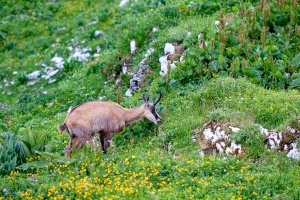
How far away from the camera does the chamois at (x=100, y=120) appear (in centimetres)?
1348

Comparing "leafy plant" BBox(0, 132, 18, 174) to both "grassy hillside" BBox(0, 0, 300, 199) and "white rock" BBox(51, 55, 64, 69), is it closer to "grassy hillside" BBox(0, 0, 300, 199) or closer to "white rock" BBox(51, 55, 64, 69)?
"grassy hillside" BBox(0, 0, 300, 199)

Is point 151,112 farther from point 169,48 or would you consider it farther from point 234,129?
point 169,48

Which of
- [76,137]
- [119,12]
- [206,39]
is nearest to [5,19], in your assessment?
[119,12]

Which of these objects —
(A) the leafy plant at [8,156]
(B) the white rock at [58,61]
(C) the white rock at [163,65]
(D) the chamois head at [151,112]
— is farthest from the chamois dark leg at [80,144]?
(B) the white rock at [58,61]

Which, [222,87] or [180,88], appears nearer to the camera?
[222,87]

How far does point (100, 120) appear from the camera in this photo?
548 inches

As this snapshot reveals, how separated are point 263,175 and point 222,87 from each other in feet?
13.1

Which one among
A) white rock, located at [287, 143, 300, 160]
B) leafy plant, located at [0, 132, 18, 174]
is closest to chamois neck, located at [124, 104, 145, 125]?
leafy plant, located at [0, 132, 18, 174]

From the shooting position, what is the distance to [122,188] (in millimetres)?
11258

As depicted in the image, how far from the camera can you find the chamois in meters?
13.5

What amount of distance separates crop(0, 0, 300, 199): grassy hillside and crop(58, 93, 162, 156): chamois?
0.99 ft

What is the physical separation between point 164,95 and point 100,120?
280cm

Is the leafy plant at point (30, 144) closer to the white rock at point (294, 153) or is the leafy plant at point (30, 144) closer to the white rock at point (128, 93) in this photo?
the white rock at point (128, 93)

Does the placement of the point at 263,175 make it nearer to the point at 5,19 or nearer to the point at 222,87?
the point at 222,87
